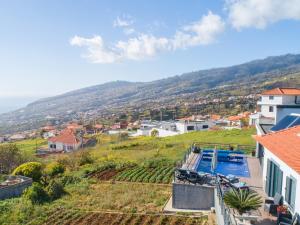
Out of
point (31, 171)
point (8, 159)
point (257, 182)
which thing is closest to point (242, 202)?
point (257, 182)

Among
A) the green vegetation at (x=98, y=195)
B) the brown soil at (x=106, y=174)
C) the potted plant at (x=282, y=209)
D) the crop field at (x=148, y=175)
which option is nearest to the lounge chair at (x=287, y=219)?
the potted plant at (x=282, y=209)

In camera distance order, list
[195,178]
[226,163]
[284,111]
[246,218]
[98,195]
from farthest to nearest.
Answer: [226,163]
[284,111]
[98,195]
[195,178]
[246,218]

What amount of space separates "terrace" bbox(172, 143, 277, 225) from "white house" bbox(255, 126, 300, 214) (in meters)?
1.00

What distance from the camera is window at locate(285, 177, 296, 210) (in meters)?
11.7

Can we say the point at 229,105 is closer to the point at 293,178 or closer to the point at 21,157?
the point at 21,157

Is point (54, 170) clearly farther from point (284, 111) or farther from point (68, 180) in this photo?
point (284, 111)

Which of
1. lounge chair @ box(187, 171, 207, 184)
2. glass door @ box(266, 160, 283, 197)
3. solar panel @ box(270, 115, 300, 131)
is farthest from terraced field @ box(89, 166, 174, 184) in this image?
glass door @ box(266, 160, 283, 197)

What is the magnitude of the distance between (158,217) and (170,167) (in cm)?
1158

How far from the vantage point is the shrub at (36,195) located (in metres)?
20.1

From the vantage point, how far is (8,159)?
113 feet

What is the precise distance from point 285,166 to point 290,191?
1124mm

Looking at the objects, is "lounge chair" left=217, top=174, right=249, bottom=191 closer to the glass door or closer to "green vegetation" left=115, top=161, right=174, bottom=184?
the glass door

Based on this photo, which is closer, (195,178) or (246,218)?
(246,218)

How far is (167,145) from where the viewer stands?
136 feet
